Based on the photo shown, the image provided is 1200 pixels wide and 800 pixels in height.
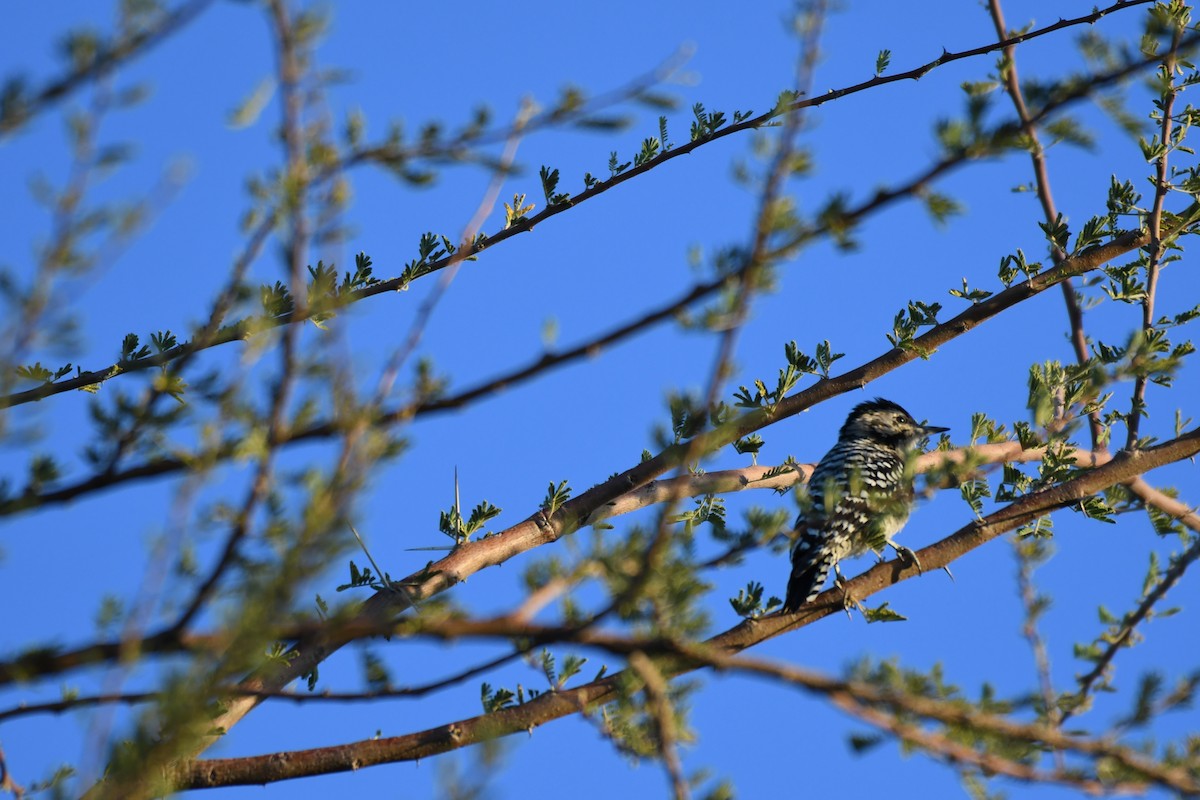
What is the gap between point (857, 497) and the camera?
3.51 meters

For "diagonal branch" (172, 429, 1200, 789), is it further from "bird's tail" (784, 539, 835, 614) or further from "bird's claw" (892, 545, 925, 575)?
"bird's tail" (784, 539, 835, 614)

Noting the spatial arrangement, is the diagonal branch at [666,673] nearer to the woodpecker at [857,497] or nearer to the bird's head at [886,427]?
the woodpecker at [857,497]

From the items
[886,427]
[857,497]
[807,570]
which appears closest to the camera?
[857,497]

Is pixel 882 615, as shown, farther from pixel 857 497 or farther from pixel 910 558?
pixel 857 497

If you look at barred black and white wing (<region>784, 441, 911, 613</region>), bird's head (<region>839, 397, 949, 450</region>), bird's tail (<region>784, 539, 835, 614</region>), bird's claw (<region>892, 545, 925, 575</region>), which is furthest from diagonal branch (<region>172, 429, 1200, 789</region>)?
bird's head (<region>839, 397, 949, 450</region>)

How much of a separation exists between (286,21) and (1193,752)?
2686mm

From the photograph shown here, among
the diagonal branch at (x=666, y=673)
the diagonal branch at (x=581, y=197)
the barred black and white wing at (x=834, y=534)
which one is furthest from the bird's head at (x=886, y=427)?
the diagonal branch at (x=581, y=197)

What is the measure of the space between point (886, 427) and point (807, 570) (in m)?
3.75

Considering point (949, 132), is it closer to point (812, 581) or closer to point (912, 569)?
point (912, 569)

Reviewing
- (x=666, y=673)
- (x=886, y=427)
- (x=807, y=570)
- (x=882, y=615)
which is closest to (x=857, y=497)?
(x=666, y=673)

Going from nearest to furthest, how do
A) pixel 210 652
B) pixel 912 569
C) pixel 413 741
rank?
pixel 210 652 → pixel 413 741 → pixel 912 569

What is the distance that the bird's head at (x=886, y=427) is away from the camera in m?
9.69

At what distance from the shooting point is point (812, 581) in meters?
6.21

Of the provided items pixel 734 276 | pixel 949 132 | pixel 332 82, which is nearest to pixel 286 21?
pixel 332 82
